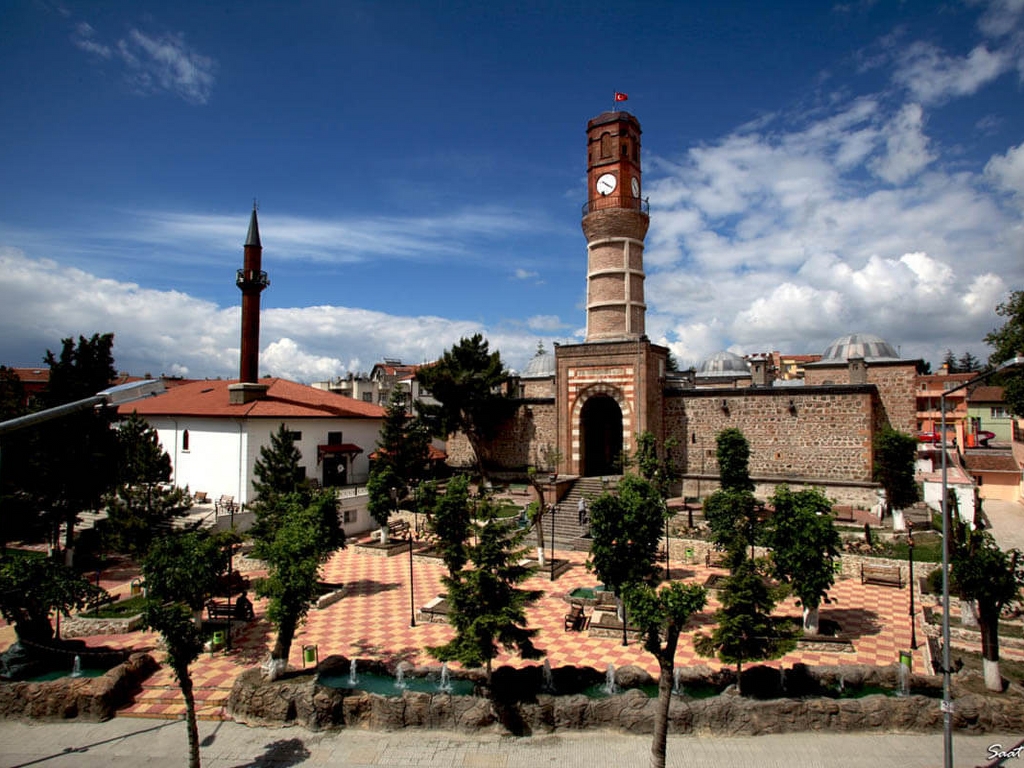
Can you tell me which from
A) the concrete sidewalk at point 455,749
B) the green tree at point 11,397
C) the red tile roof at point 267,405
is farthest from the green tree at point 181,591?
the red tile roof at point 267,405

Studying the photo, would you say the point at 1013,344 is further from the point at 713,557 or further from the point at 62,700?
the point at 62,700

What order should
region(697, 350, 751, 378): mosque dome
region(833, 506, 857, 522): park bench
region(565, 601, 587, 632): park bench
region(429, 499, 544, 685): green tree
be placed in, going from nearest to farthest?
1. region(429, 499, 544, 685): green tree
2. region(565, 601, 587, 632): park bench
3. region(833, 506, 857, 522): park bench
4. region(697, 350, 751, 378): mosque dome

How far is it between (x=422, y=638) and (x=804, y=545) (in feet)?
29.0

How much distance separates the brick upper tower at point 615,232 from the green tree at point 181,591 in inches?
785

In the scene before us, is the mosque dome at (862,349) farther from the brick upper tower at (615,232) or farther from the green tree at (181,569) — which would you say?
the green tree at (181,569)

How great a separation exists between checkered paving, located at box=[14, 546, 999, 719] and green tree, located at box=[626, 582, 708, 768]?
11.9 feet

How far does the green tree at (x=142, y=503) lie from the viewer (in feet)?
56.8

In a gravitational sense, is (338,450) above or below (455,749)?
above

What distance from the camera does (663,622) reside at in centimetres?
930

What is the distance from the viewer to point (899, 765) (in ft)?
30.3

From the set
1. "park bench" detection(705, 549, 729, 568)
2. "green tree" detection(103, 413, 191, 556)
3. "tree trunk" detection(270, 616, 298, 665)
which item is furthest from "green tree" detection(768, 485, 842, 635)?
"green tree" detection(103, 413, 191, 556)

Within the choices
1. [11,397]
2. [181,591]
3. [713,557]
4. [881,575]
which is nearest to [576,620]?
[713,557]

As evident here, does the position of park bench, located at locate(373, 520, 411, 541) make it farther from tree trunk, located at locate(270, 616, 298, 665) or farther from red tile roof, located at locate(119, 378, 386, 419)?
tree trunk, located at locate(270, 616, 298, 665)

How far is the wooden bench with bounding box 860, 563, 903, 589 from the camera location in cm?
1700
